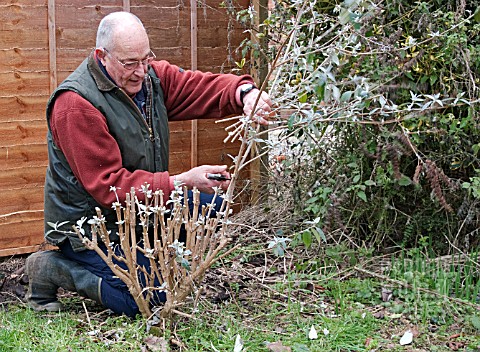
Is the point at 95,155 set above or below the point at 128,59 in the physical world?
below

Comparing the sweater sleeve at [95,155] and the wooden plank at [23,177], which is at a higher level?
the sweater sleeve at [95,155]

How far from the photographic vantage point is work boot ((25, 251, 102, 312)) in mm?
4418

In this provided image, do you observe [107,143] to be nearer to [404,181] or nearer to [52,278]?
[52,278]

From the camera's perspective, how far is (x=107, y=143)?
162 inches

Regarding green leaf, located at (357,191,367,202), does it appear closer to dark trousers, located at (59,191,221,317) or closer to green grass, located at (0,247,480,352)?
green grass, located at (0,247,480,352)

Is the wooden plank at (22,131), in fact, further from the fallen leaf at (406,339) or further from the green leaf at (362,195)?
the fallen leaf at (406,339)

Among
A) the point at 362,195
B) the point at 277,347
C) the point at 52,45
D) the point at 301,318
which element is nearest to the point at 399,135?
the point at 362,195

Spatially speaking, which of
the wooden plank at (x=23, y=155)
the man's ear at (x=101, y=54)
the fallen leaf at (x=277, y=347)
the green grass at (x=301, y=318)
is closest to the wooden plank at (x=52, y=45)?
the wooden plank at (x=23, y=155)

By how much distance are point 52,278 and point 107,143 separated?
952 mm

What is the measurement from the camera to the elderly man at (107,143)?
4105 millimetres

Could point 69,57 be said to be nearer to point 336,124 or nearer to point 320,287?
point 336,124

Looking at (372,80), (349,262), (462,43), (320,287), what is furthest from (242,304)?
(462,43)

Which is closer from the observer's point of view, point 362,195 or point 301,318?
point 301,318

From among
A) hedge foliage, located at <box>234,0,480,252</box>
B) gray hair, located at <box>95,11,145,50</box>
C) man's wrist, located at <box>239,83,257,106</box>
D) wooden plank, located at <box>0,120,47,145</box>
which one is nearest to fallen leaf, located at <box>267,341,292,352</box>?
hedge foliage, located at <box>234,0,480,252</box>
